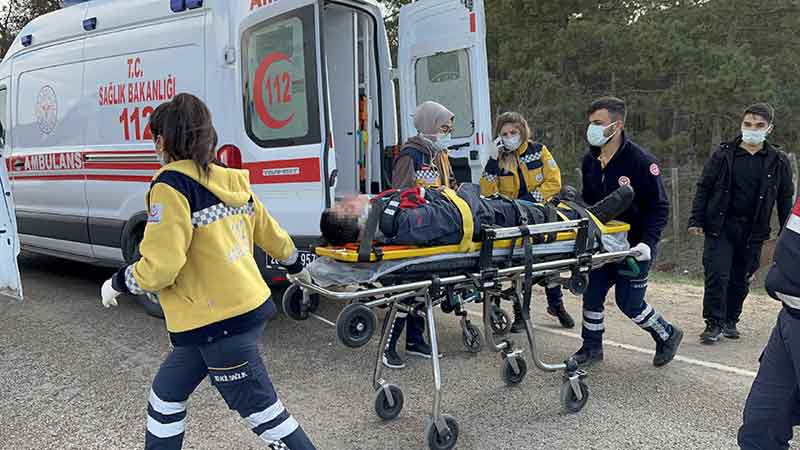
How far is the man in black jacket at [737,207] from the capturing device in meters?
4.62

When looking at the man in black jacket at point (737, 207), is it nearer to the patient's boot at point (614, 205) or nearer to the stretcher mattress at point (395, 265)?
the patient's boot at point (614, 205)

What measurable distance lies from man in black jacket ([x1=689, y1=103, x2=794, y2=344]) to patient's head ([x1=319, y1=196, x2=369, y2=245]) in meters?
2.94

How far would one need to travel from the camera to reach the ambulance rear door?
4.32 metres

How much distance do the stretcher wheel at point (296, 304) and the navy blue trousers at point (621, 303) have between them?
5.98 ft

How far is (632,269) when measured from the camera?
12.3 feet

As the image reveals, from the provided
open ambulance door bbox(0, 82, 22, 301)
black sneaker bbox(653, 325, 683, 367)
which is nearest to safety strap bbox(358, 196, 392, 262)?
black sneaker bbox(653, 325, 683, 367)

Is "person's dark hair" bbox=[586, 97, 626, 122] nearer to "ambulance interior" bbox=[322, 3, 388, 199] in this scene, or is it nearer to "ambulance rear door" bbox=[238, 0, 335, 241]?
"ambulance rear door" bbox=[238, 0, 335, 241]

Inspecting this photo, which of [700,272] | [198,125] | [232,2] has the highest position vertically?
[232,2]

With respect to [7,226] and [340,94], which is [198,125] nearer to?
[7,226]

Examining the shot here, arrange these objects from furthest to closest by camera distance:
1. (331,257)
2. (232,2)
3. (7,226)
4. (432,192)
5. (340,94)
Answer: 1. (340,94)
2. (232,2)
3. (7,226)
4. (432,192)
5. (331,257)

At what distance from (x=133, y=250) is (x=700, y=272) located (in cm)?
990

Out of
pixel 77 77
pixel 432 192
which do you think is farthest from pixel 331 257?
pixel 77 77

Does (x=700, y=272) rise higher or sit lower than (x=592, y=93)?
lower

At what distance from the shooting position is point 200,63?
463 centimetres
